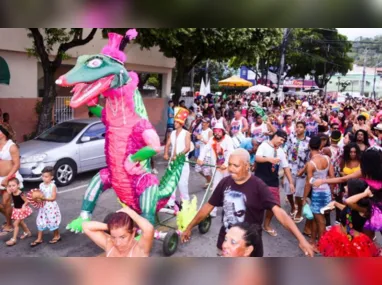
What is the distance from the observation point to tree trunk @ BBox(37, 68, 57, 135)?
29.9 ft

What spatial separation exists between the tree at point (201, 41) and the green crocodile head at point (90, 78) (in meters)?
5.79

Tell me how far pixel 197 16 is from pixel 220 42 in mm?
7705

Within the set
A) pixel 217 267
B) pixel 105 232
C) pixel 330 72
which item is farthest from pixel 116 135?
pixel 330 72

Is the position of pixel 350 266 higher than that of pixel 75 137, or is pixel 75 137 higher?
pixel 75 137

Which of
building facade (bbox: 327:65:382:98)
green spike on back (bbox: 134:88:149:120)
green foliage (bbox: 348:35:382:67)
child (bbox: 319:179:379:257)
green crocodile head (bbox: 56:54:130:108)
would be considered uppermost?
building facade (bbox: 327:65:382:98)

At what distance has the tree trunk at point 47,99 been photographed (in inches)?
358

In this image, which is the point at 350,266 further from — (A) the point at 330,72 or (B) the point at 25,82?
(A) the point at 330,72

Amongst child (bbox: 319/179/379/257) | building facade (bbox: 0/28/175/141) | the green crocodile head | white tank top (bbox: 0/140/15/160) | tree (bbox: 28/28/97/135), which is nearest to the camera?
child (bbox: 319/179/379/257)

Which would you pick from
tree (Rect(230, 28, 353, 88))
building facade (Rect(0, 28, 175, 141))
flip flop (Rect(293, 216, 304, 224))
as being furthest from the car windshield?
tree (Rect(230, 28, 353, 88))

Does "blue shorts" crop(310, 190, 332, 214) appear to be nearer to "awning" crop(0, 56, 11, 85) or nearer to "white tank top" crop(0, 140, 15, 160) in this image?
"white tank top" crop(0, 140, 15, 160)

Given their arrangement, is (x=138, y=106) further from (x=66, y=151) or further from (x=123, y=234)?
(x=66, y=151)

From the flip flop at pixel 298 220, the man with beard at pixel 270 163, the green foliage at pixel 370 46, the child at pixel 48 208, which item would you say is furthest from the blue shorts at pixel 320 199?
the green foliage at pixel 370 46

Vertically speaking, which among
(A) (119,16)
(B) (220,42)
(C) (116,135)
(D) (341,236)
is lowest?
(D) (341,236)

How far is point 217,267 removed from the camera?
11.2 feet
